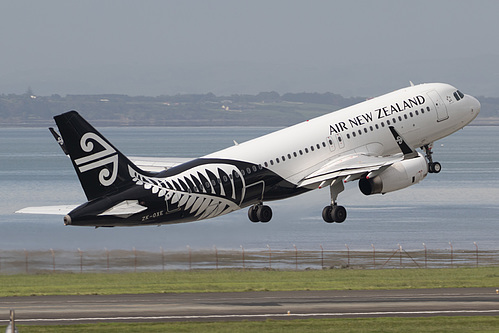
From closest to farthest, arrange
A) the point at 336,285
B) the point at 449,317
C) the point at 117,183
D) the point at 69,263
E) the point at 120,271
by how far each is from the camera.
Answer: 1. the point at 117,183
2. the point at 449,317
3. the point at 336,285
4. the point at 120,271
5. the point at 69,263

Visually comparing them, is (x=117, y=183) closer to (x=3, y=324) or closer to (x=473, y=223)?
(x=3, y=324)

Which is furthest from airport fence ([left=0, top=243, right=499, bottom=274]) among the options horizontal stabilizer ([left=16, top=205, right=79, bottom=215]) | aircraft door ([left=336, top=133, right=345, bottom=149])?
horizontal stabilizer ([left=16, top=205, right=79, bottom=215])

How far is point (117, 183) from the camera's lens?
62281 mm

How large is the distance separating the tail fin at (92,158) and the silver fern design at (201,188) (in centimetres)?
101

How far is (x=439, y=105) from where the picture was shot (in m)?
77.9

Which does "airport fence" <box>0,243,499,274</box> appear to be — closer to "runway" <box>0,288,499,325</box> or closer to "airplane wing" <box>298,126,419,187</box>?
"runway" <box>0,288,499,325</box>

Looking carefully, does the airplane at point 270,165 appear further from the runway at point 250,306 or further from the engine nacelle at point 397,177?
the runway at point 250,306

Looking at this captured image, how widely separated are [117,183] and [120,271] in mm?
54592

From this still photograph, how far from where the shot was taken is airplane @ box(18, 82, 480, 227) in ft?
201

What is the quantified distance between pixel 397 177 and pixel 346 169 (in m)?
3.40

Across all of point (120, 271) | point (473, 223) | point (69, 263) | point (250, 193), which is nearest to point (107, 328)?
point (250, 193)

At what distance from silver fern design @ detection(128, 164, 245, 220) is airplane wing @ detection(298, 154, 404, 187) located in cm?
546

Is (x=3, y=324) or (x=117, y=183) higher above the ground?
(x=117, y=183)

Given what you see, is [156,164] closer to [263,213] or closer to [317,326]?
[263,213]
